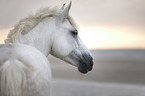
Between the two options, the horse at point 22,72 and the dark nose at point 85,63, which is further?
the dark nose at point 85,63

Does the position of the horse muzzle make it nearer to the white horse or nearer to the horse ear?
the white horse

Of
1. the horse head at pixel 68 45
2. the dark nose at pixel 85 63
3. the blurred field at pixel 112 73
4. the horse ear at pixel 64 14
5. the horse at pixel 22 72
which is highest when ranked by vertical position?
the blurred field at pixel 112 73

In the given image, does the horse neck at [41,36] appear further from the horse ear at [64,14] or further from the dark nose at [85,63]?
the dark nose at [85,63]

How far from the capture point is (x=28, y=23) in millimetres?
1905

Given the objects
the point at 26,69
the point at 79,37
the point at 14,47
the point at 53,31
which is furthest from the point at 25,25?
the point at 26,69

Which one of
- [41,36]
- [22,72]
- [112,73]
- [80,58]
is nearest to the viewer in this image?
[22,72]

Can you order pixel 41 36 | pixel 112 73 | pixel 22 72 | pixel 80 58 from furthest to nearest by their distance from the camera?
1. pixel 112 73
2. pixel 80 58
3. pixel 41 36
4. pixel 22 72

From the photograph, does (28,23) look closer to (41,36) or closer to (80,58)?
(41,36)

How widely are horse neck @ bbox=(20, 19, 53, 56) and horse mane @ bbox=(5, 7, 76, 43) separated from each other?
4cm

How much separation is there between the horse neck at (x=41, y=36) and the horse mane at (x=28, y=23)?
0.04 metres

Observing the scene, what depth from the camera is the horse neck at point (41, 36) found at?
1837 millimetres

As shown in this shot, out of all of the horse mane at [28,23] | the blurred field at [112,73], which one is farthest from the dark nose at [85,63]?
the blurred field at [112,73]

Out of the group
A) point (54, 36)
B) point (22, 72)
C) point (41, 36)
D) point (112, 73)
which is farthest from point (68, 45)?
point (112, 73)

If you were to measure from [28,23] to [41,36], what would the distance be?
18 cm
